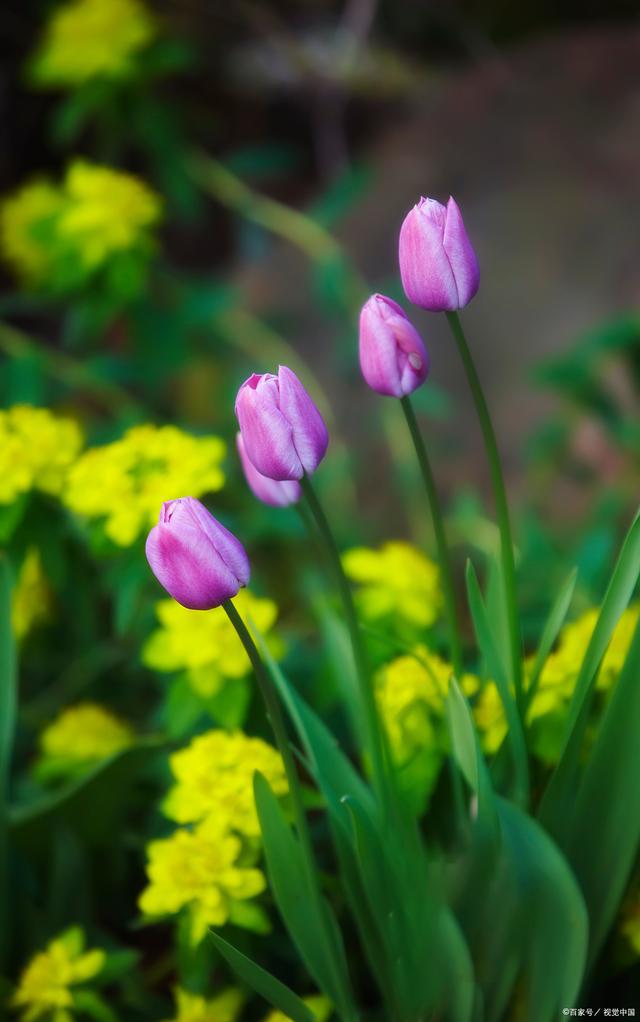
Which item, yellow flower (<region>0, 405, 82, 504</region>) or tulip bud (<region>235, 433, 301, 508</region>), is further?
yellow flower (<region>0, 405, 82, 504</region>)

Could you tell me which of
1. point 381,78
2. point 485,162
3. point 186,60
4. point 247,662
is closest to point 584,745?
point 247,662

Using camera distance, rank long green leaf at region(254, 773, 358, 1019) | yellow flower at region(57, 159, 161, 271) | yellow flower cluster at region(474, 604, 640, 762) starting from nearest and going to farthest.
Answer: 1. long green leaf at region(254, 773, 358, 1019)
2. yellow flower cluster at region(474, 604, 640, 762)
3. yellow flower at region(57, 159, 161, 271)

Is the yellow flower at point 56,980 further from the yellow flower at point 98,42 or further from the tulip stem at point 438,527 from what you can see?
the yellow flower at point 98,42

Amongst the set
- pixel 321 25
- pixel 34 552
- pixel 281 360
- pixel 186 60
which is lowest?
pixel 34 552

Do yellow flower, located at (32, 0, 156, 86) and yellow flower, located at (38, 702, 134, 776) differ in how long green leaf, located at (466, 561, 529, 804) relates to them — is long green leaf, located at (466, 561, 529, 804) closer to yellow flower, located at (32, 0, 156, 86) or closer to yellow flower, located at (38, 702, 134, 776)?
yellow flower, located at (38, 702, 134, 776)

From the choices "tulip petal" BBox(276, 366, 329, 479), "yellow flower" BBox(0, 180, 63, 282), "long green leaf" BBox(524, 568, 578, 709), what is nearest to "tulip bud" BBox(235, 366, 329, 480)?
"tulip petal" BBox(276, 366, 329, 479)

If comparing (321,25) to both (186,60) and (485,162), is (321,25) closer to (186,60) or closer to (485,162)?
(485,162)

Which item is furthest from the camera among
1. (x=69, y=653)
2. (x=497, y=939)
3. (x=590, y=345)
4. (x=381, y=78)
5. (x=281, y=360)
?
(x=381, y=78)

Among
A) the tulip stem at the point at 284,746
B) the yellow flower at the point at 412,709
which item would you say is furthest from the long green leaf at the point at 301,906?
the yellow flower at the point at 412,709
